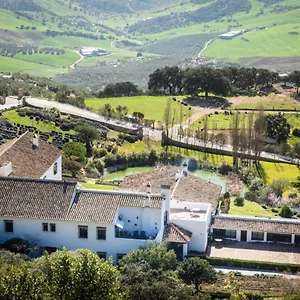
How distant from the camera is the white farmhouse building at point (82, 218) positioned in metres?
46.0

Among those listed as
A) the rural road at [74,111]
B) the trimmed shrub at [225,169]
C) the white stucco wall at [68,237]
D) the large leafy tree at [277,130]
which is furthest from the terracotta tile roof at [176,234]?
the rural road at [74,111]

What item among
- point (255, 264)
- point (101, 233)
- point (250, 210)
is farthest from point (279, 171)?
point (101, 233)

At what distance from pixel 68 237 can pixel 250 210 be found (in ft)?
65.2

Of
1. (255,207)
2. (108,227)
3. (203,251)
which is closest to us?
(108,227)

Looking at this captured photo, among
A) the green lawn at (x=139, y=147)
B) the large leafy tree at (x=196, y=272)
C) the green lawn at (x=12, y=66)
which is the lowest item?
the large leafy tree at (x=196, y=272)

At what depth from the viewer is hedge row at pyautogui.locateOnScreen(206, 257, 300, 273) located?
46469 millimetres

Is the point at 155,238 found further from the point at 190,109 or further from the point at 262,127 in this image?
the point at 190,109

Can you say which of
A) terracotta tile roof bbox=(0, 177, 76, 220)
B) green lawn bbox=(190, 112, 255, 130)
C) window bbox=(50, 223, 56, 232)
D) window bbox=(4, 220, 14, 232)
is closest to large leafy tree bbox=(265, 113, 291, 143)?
green lawn bbox=(190, 112, 255, 130)

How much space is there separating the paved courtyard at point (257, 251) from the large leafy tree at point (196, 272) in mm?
7493

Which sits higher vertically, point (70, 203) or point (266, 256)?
point (70, 203)

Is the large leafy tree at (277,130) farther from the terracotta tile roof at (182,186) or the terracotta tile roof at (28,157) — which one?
the terracotta tile roof at (28,157)

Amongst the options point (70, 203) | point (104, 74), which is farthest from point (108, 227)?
point (104, 74)

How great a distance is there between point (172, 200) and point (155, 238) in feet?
24.3

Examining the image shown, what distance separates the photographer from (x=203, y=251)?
4906 centimetres
